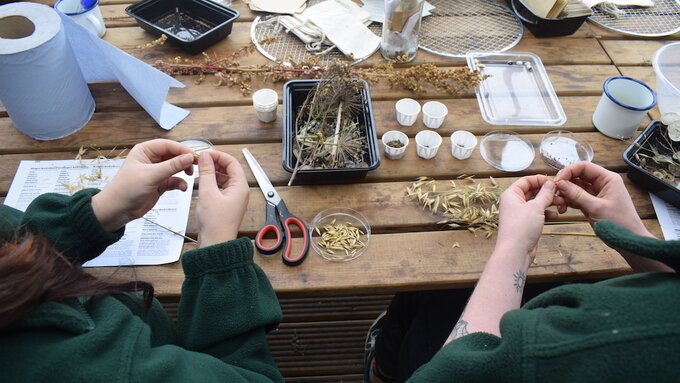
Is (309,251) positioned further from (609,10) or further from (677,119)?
(609,10)

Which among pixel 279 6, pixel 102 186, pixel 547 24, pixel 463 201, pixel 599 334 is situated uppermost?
pixel 599 334

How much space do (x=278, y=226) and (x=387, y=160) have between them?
1.42 ft

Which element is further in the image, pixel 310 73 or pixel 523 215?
pixel 310 73

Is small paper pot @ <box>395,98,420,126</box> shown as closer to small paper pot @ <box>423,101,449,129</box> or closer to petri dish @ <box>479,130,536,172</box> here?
small paper pot @ <box>423,101,449,129</box>

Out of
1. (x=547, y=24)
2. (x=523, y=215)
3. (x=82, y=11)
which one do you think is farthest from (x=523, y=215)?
(x=82, y=11)

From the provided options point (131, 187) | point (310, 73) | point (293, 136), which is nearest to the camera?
point (131, 187)

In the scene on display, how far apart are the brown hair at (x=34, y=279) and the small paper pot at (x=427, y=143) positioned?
97 cm

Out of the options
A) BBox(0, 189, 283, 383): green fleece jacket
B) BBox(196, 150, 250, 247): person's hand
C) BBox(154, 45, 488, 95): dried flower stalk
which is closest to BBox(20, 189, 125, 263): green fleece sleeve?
BBox(0, 189, 283, 383): green fleece jacket

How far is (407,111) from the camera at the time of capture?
1594 mm

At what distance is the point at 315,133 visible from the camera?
146cm

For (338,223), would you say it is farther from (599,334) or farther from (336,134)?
(599,334)

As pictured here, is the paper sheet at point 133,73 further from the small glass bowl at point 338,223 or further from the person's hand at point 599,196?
the person's hand at point 599,196

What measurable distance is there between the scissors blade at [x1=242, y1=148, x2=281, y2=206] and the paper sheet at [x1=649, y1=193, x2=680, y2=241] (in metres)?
1.11

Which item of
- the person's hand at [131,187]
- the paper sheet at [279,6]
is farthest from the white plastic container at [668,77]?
the person's hand at [131,187]
